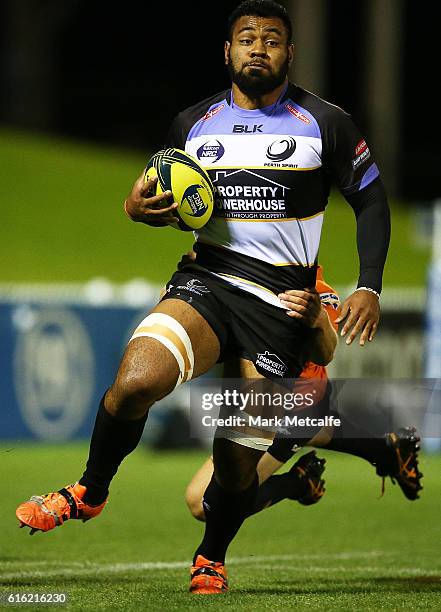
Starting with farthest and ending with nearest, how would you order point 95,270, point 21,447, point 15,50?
1. point 15,50
2. point 95,270
3. point 21,447

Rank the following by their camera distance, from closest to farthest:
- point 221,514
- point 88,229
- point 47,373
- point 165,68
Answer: point 221,514 → point 47,373 → point 88,229 → point 165,68

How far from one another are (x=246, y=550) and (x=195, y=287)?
7.99ft

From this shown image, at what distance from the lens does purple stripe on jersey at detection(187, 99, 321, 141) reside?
559 centimetres

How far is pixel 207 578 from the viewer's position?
555cm

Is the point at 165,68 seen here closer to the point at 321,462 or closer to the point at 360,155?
the point at 321,462

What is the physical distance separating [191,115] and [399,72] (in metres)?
22.4

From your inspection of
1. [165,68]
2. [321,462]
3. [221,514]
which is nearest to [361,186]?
[221,514]

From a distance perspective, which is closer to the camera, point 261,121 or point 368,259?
point 368,259

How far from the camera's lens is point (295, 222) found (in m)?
5.60

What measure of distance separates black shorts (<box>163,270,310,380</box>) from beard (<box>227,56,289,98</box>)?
0.78m

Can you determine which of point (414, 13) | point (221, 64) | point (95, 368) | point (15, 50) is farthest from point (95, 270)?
point (414, 13)

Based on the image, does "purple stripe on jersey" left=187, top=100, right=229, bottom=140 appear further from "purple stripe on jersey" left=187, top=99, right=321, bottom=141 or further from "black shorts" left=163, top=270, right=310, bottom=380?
"black shorts" left=163, top=270, right=310, bottom=380

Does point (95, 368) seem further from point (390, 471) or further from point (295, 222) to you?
point (295, 222)

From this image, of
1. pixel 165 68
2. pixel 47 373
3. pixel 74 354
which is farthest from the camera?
pixel 165 68
